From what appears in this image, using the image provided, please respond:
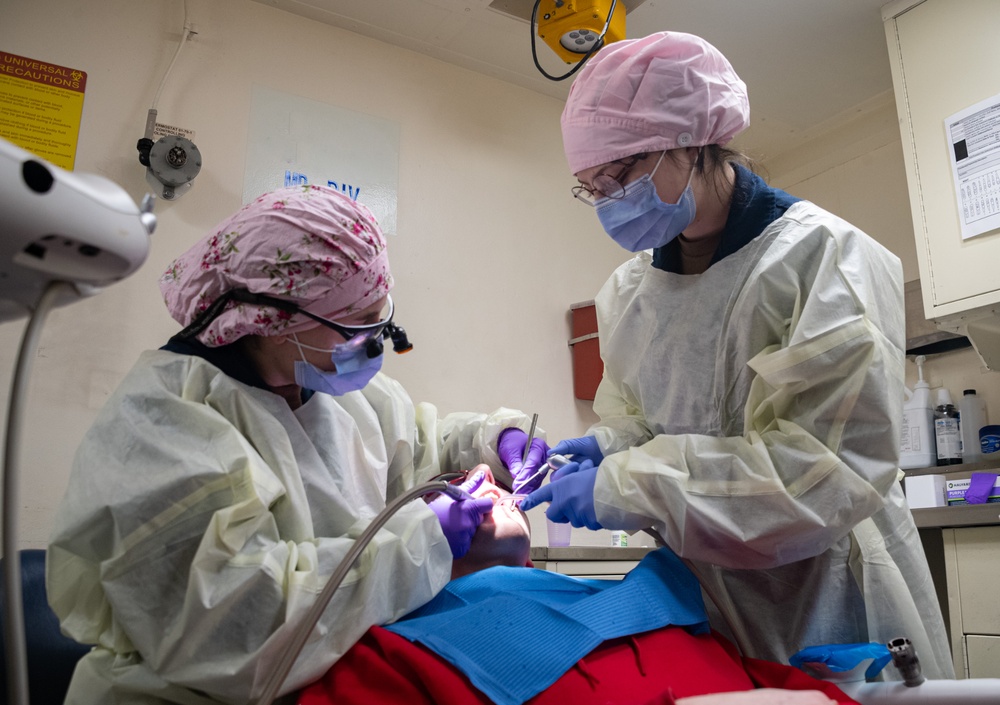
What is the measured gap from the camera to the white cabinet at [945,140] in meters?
2.51

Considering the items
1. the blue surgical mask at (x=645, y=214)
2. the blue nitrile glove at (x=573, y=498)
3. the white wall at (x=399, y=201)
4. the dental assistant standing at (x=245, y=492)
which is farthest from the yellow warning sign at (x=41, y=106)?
the blue nitrile glove at (x=573, y=498)

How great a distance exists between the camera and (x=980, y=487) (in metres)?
2.46

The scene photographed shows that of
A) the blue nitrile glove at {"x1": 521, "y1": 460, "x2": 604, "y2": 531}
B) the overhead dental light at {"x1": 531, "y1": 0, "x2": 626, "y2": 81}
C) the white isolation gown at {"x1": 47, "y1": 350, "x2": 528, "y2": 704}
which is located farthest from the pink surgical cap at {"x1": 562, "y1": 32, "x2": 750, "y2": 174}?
the overhead dental light at {"x1": 531, "y1": 0, "x2": 626, "y2": 81}

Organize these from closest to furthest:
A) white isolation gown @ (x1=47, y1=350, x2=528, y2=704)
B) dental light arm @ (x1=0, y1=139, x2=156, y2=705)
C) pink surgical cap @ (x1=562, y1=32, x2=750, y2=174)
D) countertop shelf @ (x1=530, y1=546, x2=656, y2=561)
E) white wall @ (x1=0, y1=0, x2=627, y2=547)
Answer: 1. dental light arm @ (x1=0, y1=139, x2=156, y2=705)
2. white isolation gown @ (x1=47, y1=350, x2=528, y2=704)
3. pink surgical cap @ (x1=562, y1=32, x2=750, y2=174)
4. white wall @ (x1=0, y1=0, x2=627, y2=547)
5. countertop shelf @ (x1=530, y1=546, x2=656, y2=561)

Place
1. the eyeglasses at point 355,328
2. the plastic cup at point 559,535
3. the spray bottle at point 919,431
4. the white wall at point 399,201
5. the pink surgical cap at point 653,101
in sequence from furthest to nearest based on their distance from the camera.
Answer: the spray bottle at point 919,431, the plastic cup at point 559,535, the white wall at point 399,201, the pink surgical cap at point 653,101, the eyeglasses at point 355,328

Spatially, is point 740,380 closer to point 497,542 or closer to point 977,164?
point 497,542

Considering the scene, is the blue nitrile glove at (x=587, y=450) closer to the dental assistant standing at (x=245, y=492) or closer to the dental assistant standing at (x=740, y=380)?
the dental assistant standing at (x=740, y=380)

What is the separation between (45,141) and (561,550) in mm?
1929

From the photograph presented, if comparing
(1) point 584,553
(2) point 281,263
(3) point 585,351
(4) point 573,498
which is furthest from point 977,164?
(2) point 281,263

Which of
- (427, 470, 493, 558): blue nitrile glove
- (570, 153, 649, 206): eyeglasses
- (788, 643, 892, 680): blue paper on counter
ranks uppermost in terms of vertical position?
(570, 153, 649, 206): eyeglasses

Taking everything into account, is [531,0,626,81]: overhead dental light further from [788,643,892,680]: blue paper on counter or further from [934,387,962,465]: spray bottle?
[788,643,892,680]: blue paper on counter

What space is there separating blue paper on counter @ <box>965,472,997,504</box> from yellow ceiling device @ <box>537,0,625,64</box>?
176 centimetres

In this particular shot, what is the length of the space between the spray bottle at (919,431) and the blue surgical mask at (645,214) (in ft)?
5.70

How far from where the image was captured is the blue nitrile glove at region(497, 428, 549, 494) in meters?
1.68
